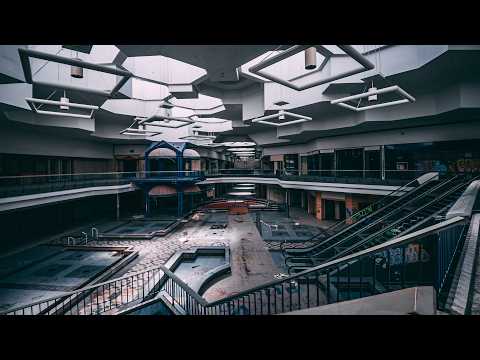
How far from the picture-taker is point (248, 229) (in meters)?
19.8

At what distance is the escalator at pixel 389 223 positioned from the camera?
9023 mm

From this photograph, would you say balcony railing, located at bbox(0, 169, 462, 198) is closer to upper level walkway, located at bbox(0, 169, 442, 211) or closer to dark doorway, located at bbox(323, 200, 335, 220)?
upper level walkway, located at bbox(0, 169, 442, 211)

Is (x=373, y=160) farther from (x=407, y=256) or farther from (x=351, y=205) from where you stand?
(x=407, y=256)

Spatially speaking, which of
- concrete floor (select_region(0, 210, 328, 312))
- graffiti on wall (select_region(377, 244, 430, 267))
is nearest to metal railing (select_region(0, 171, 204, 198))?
concrete floor (select_region(0, 210, 328, 312))

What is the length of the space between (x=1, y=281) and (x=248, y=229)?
14.7 m

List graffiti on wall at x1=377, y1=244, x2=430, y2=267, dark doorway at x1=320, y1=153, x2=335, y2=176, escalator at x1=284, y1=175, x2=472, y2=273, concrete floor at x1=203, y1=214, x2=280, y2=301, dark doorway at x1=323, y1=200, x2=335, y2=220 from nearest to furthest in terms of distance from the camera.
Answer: escalator at x1=284, y1=175, x2=472, y2=273, graffiti on wall at x1=377, y1=244, x2=430, y2=267, concrete floor at x1=203, y1=214, x2=280, y2=301, dark doorway at x1=323, y1=200, x2=335, y2=220, dark doorway at x1=320, y1=153, x2=335, y2=176

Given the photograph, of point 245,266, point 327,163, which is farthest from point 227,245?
point 327,163

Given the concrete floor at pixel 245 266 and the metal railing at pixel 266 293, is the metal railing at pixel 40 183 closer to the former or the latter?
the metal railing at pixel 266 293

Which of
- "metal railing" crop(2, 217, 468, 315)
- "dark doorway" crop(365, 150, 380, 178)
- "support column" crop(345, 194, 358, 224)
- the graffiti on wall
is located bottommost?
"metal railing" crop(2, 217, 468, 315)

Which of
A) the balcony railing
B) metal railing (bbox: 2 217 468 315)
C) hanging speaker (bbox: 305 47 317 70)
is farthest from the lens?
the balcony railing

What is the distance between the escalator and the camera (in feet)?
29.6
